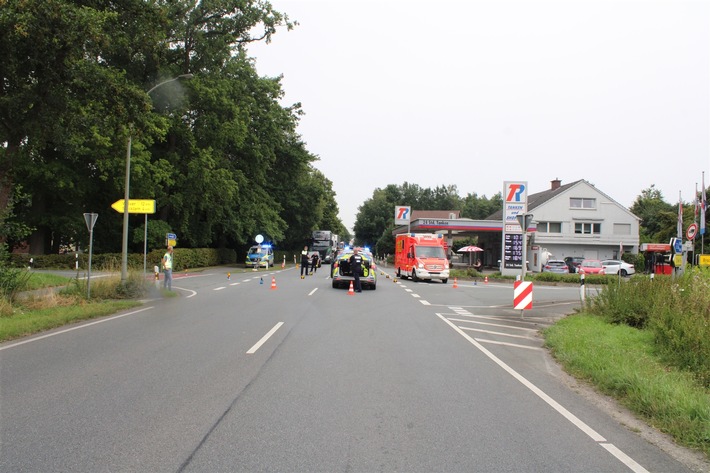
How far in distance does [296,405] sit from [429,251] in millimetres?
25231

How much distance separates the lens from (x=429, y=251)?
3028cm

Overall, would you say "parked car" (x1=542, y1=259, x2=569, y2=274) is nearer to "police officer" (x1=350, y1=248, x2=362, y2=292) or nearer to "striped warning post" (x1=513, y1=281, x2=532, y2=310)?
"police officer" (x1=350, y1=248, x2=362, y2=292)

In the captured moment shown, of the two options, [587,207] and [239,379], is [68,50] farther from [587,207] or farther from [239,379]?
[587,207]

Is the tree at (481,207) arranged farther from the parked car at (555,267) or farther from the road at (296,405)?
the road at (296,405)

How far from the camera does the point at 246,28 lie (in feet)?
118

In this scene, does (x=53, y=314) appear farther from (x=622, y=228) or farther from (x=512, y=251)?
(x=622, y=228)

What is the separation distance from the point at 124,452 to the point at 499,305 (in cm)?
1527

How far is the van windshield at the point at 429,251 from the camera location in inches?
1184

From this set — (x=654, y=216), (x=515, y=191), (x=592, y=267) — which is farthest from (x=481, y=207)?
(x=515, y=191)

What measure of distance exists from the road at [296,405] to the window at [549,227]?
5000 cm

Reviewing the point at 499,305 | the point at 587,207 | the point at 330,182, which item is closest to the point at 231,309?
Answer: the point at 499,305

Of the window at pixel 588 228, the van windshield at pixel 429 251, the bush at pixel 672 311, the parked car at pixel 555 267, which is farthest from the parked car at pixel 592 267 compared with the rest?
the bush at pixel 672 311

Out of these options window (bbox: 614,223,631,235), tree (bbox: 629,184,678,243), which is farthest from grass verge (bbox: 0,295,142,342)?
tree (bbox: 629,184,678,243)

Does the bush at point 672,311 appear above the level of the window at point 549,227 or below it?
below
